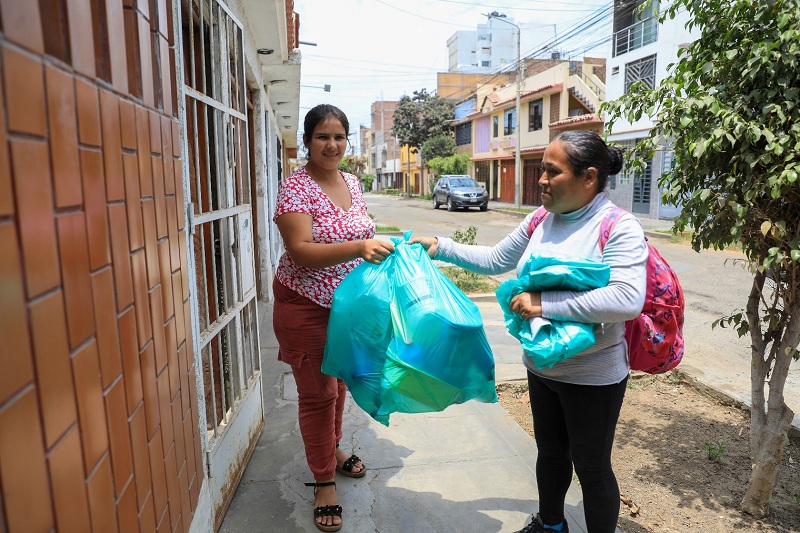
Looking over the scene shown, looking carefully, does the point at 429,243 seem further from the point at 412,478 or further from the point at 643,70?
A: the point at 643,70

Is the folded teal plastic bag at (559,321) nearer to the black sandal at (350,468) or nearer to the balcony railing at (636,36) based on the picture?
the black sandal at (350,468)

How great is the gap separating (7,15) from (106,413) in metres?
0.65

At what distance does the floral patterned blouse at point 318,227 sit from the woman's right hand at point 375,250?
20 cm

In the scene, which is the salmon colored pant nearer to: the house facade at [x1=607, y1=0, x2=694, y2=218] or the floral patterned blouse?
the floral patterned blouse

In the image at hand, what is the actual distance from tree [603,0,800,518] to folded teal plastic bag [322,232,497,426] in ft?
3.96

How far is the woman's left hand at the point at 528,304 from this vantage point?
187 cm

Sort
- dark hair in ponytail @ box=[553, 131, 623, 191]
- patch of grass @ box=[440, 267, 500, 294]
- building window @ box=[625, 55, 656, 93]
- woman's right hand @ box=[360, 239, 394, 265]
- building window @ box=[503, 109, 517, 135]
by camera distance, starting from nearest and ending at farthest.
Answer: dark hair in ponytail @ box=[553, 131, 623, 191] → woman's right hand @ box=[360, 239, 394, 265] → patch of grass @ box=[440, 267, 500, 294] → building window @ box=[625, 55, 656, 93] → building window @ box=[503, 109, 517, 135]

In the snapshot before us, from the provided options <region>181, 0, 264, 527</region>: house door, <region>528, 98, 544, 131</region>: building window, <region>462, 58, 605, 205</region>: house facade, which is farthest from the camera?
<region>528, 98, 544, 131</region>: building window

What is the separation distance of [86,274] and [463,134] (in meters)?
37.2

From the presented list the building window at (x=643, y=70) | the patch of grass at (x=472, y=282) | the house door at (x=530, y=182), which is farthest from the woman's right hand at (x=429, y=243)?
the house door at (x=530, y=182)

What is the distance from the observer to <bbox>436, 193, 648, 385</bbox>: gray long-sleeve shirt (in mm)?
1808

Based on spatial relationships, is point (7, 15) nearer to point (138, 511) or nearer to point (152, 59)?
point (152, 59)

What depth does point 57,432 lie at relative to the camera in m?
0.81

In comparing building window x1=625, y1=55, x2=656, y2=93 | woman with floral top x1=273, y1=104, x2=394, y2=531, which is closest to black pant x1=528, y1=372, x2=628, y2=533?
woman with floral top x1=273, y1=104, x2=394, y2=531
